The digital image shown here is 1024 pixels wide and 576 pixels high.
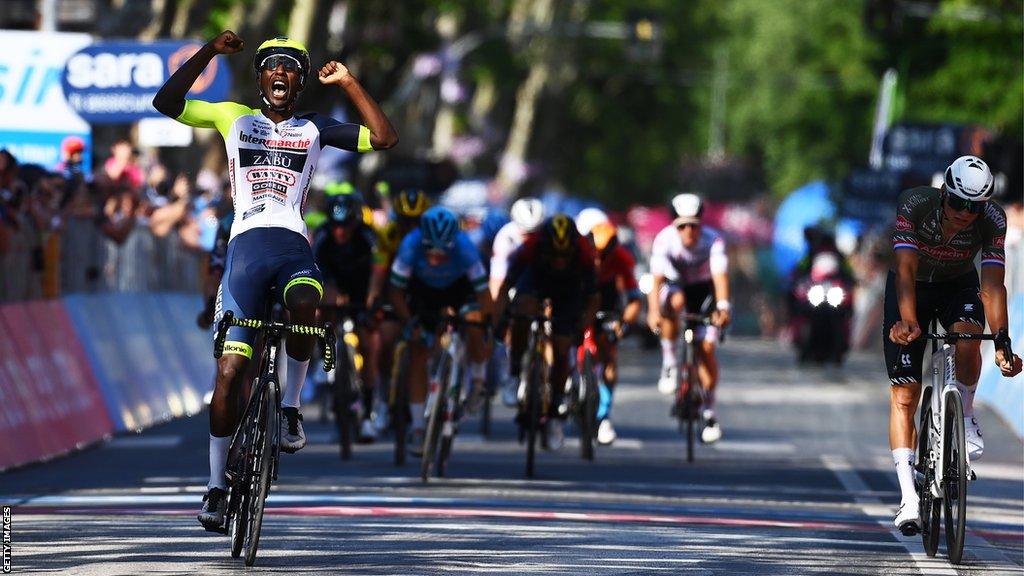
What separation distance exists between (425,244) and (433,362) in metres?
0.96

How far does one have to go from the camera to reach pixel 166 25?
3381cm

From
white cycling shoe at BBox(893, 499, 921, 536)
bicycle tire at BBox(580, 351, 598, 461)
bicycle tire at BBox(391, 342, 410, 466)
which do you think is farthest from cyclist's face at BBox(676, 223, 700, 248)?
white cycling shoe at BBox(893, 499, 921, 536)

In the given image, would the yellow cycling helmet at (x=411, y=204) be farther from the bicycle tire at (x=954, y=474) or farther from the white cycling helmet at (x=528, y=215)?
the bicycle tire at (x=954, y=474)

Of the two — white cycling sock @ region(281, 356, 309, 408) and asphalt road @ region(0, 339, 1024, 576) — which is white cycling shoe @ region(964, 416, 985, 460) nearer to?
asphalt road @ region(0, 339, 1024, 576)

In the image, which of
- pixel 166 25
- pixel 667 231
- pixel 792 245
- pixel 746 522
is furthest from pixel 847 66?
pixel 746 522

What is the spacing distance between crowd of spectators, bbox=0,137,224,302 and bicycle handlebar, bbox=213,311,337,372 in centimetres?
717

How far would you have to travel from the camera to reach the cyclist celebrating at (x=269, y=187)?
10.3 meters

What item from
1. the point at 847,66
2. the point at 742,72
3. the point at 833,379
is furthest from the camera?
the point at 742,72

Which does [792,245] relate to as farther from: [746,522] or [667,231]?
[746,522]

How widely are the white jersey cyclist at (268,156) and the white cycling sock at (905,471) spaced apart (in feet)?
9.92

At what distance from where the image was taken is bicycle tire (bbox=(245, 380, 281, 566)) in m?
9.96

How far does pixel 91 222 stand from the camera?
20.7 metres

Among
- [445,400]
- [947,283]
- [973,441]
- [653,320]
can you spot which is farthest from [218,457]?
[653,320]

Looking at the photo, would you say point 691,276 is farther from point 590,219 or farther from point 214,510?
point 214,510
